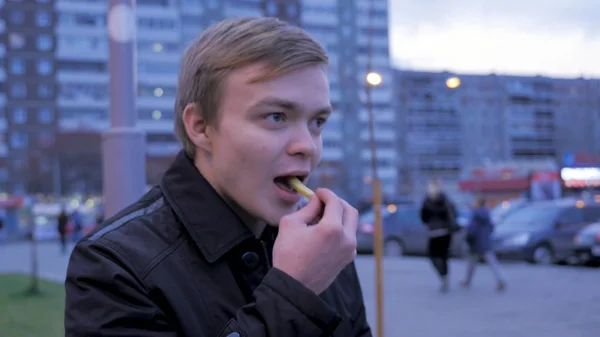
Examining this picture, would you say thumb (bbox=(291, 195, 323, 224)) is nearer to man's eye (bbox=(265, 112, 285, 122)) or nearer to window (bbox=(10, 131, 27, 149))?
man's eye (bbox=(265, 112, 285, 122))

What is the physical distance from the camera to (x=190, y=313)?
1604 millimetres

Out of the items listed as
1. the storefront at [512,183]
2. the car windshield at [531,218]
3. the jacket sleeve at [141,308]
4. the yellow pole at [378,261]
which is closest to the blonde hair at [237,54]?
the jacket sleeve at [141,308]

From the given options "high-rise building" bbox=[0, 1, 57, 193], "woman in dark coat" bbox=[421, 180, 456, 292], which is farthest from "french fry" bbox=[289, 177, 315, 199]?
"high-rise building" bbox=[0, 1, 57, 193]

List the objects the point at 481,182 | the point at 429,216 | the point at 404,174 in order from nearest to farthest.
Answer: the point at 429,216 → the point at 481,182 → the point at 404,174

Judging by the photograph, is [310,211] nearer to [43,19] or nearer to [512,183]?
[512,183]

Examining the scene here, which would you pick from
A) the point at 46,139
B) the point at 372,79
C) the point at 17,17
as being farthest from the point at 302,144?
the point at 17,17

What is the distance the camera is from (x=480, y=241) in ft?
43.7

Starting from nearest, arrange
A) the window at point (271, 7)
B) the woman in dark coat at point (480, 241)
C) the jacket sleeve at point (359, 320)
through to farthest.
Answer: the jacket sleeve at point (359, 320)
the woman in dark coat at point (480, 241)
the window at point (271, 7)

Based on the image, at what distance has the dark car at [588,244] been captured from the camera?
16.8 m

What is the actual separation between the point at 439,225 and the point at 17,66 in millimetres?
66564

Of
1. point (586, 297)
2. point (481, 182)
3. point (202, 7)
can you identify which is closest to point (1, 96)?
point (202, 7)

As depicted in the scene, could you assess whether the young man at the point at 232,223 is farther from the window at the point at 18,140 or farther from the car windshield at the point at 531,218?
the window at the point at 18,140

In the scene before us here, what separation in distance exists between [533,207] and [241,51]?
1878cm

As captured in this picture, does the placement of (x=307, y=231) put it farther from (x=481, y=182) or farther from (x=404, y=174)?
(x=404, y=174)
